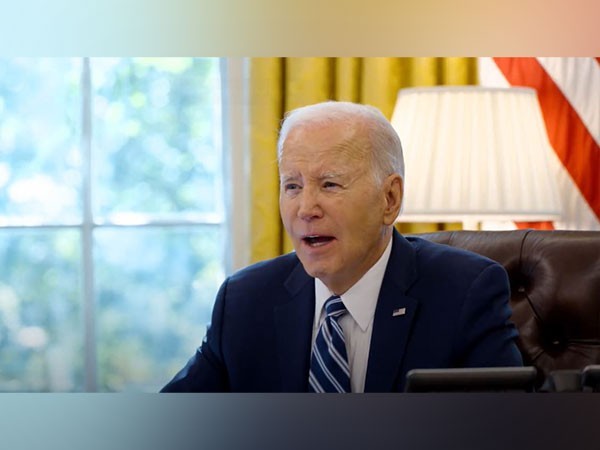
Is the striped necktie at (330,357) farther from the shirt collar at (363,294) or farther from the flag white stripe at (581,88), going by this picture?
the flag white stripe at (581,88)

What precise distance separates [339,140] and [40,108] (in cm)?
130

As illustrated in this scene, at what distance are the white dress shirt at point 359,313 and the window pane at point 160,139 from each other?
1.06 m

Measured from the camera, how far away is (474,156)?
1.29 meters

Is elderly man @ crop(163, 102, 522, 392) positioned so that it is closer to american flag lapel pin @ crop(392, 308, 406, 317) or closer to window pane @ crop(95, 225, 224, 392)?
american flag lapel pin @ crop(392, 308, 406, 317)

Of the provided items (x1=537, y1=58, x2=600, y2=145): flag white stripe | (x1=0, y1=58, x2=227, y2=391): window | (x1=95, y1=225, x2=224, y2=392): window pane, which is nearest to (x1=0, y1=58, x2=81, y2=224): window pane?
(x1=0, y1=58, x2=227, y2=391): window

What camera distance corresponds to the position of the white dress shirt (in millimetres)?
451

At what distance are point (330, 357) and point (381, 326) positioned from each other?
47mm

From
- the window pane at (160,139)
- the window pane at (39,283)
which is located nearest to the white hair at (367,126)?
the window pane at (39,283)

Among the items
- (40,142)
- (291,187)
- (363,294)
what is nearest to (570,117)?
(40,142)

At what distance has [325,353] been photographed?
0.41 m

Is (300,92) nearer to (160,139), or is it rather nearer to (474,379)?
(160,139)

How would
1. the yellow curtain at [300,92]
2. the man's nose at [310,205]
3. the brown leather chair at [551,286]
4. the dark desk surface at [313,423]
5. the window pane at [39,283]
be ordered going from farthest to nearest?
the yellow curtain at [300,92] → the window pane at [39,283] → the brown leather chair at [551,286] → the man's nose at [310,205] → the dark desk surface at [313,423]

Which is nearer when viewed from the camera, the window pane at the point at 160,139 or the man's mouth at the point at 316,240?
the man's mouth at the point at 316,240

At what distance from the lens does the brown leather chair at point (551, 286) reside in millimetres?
895
